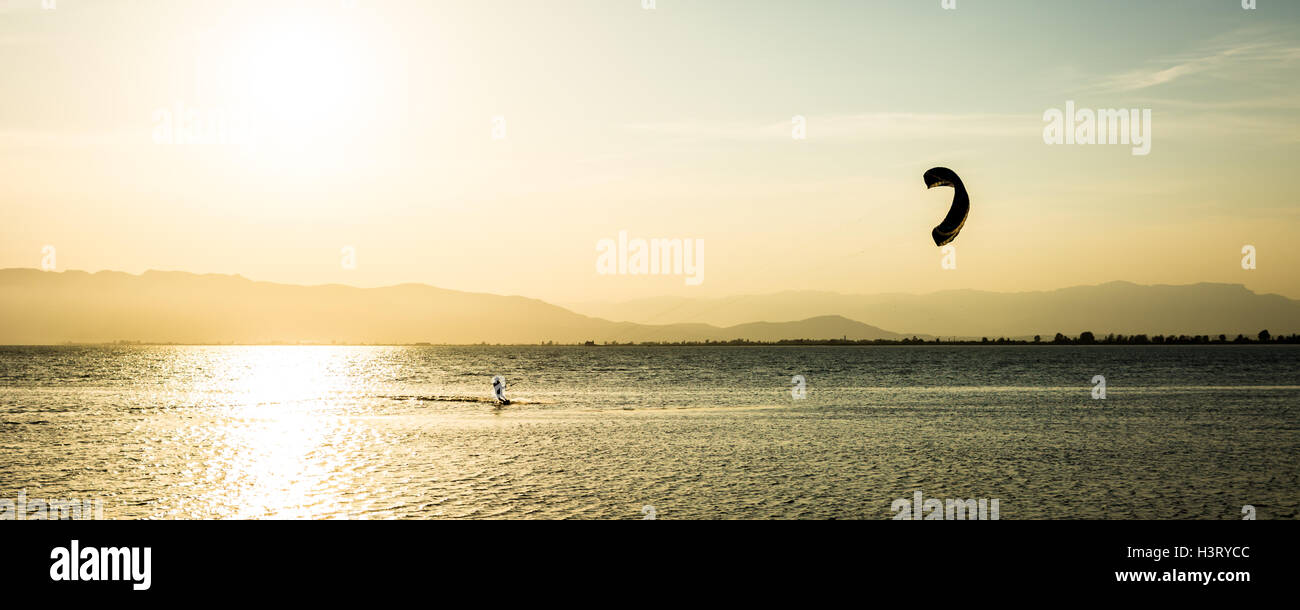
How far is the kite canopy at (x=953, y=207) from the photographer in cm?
3167

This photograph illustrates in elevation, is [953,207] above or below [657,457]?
above

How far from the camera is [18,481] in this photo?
2559cm

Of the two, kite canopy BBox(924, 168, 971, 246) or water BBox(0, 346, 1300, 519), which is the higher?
kite canopy BBox(924, 168, 971, 246)

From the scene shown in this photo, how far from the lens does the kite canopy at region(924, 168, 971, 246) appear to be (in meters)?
31.7

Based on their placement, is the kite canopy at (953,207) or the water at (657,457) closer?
the water at (657,457)

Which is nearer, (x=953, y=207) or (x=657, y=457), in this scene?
(x=657, y=457)

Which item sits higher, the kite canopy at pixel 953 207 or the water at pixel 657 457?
the kite canopy at pixel 953 207

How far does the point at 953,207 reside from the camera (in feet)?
106

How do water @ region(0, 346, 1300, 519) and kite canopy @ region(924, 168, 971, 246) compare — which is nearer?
water @ region(0, 346, 1300, 519)
